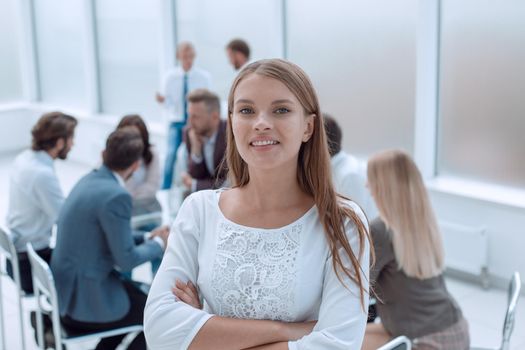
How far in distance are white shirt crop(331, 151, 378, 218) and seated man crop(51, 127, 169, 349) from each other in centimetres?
98

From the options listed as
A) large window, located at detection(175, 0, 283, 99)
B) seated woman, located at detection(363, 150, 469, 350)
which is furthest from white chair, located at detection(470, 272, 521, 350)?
large window, located at detection(175, 0, 283, 99)

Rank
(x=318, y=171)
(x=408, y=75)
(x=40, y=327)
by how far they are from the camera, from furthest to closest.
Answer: (x=408, y=75) < (x=40, y=327) < (x=318, y=171)

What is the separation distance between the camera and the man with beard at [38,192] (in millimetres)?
3867

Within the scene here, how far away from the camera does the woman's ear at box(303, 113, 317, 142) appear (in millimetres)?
1743

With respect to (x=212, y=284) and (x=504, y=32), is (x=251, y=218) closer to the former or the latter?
(x=212, y=284)

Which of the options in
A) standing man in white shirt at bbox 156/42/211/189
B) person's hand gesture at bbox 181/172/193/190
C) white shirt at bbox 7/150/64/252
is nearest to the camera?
white shirt at bbox 7/150/64/252

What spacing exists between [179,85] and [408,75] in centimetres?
229

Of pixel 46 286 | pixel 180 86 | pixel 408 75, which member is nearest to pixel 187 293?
pixel 46 286

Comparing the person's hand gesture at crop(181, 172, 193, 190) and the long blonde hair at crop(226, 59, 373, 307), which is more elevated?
the long blonde hair at crop(226, 59, 373, 307)

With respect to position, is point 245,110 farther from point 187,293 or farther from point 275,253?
point 187,293

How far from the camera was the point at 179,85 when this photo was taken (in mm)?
7000

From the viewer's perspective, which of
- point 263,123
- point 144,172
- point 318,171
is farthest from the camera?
point 144,172

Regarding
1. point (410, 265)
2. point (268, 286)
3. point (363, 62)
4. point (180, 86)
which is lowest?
point (410, 265)

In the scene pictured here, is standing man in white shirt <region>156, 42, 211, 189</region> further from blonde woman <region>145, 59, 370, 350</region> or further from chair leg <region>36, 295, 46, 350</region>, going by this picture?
blonde woman <region>145, 59, 370, 350</region>
